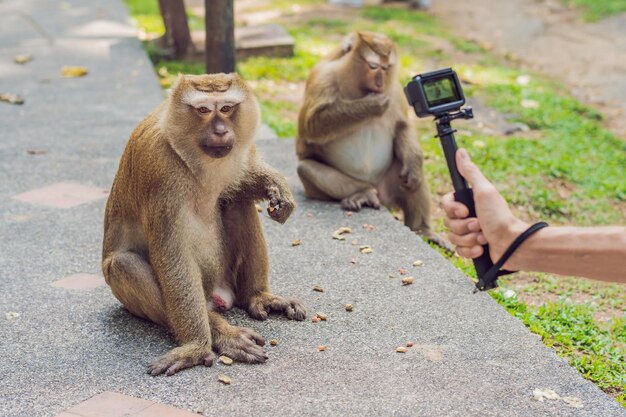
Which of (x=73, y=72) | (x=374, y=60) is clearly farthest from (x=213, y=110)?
(x=73, y=72)

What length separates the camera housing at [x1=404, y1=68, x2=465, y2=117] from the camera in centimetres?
322

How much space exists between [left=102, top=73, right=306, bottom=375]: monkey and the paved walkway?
0.14m

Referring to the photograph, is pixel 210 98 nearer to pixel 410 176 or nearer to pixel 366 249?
pixel 366 249

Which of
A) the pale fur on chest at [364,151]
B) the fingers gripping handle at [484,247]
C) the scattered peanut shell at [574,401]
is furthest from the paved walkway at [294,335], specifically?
the fingers gripping handle at [484,247]

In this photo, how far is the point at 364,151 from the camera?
6.58m

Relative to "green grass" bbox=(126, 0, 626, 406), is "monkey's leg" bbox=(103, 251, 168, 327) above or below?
above

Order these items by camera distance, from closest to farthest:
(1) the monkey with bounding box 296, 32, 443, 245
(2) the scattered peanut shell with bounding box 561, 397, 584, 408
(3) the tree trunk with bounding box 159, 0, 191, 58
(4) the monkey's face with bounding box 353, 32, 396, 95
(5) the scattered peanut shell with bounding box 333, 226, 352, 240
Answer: (2) the scattered peanut shell with bounding box 561, 397, 584, 408 < (5) the scattered peanut shell with bounding box 333, 226, 352, 240 < (4) the monkey's face with bounding box 353, 32, 396, 95 < (1) the monkey with bounding box 296, 32, 443, 245 < (3) the tree trunk with bounding box 159, 0, 191, 58

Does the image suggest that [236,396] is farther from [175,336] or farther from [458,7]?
[458,7]

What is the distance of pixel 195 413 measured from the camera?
3.70 metres

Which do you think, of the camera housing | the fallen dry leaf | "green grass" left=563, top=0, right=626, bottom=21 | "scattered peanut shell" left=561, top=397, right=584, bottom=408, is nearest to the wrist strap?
the camera housing

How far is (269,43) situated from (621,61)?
198 inches

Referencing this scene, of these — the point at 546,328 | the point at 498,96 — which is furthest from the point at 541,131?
the point at 546,328

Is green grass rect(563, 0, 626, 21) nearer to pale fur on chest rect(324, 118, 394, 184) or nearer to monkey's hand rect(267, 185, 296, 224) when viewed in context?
pale fur on chest rect(324, 118, 394, 184)

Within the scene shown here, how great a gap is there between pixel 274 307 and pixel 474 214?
177cm
